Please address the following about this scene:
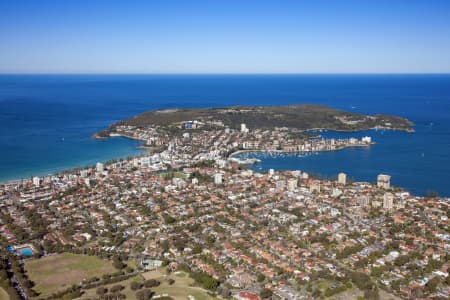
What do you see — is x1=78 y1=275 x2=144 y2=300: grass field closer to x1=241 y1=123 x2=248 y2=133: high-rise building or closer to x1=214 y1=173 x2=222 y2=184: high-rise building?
x1=214 y1=173 x2=222 y2=184: high-rise building

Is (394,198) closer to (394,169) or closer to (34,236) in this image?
(394,169)

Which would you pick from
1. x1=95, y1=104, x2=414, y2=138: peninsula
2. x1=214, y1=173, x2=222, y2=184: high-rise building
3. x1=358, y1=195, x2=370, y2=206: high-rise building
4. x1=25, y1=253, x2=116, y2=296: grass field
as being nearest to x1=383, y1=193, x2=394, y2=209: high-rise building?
x1=358, y1=195, x2=370, y2=206: high-rise building

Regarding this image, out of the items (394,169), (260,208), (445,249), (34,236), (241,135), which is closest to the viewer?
(445,249)

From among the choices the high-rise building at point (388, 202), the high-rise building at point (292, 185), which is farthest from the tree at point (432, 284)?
the high-rise building at point (292, 185)

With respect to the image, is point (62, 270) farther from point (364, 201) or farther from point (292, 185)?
point (364, 201)

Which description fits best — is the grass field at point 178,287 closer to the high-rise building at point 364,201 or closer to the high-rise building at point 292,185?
the high-rise building at point 292,185

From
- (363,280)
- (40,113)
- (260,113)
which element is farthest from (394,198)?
(40,113)
